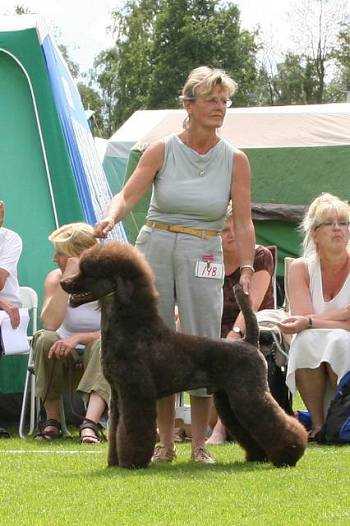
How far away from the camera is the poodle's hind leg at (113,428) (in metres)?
4.81

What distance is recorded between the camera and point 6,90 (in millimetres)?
7566

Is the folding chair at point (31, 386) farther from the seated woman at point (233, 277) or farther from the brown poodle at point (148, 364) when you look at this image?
the brown poodle at point (148, 364)

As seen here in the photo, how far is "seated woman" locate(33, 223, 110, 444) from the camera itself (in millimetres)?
6402

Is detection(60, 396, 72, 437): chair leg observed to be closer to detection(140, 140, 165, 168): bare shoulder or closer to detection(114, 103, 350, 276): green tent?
detection(140, 140, 165, 168): bare shoulder

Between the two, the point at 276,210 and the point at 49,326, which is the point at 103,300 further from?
the point at 276,210

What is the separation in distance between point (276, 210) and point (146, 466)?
7174mm

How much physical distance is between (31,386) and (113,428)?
2144mm

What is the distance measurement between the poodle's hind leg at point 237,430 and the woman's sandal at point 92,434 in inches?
51.4

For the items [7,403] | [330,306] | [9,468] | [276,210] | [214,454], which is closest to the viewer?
[9,468]

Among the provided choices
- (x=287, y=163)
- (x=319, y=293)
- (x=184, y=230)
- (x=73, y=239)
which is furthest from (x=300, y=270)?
(x=287, y=163)

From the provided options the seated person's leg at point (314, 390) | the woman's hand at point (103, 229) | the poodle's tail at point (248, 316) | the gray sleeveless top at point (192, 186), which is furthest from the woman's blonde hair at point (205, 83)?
the seated person's leg at point (314, 390)

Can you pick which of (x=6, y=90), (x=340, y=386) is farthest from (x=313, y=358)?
(x=6, y=90)

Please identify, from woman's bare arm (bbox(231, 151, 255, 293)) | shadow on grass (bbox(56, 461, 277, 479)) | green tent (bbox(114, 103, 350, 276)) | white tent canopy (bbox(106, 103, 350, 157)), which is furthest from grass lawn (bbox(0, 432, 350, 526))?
white tent canopy (bbox(106, 103, 350, 157))

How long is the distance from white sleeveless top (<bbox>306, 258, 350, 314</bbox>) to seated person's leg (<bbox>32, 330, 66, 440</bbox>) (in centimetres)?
146
